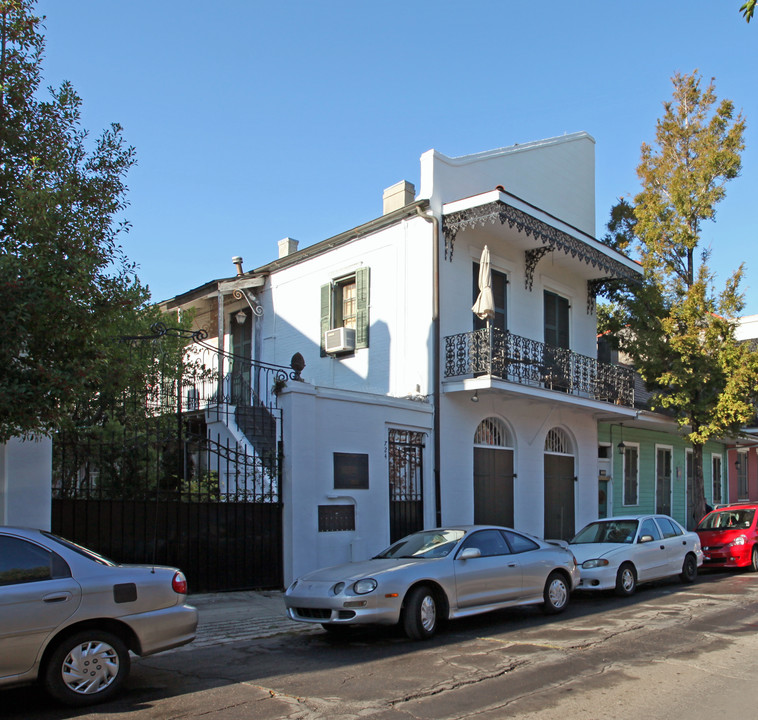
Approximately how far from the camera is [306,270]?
1848 cm

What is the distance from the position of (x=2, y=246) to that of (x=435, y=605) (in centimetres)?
621

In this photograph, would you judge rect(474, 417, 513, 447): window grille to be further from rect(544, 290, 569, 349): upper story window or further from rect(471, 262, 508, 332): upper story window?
rect(544, 290, 569, 349): upper story window

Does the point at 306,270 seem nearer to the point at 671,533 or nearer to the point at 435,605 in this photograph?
the point at 671,533

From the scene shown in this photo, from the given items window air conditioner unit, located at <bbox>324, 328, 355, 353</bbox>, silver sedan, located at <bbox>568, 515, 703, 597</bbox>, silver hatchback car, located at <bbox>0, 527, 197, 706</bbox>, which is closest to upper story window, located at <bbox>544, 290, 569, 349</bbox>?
window air conditioner unit, located at <bbox>324, 328, 355, 353</bbox>

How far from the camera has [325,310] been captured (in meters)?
17.6

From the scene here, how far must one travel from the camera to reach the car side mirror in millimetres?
9250

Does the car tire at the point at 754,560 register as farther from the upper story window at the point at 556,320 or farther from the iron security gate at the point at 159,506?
the iron security gate at the point at 159,506

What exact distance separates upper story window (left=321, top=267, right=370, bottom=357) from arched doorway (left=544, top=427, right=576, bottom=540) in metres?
5.35

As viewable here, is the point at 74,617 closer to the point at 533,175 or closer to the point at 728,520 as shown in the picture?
the point at 728,520

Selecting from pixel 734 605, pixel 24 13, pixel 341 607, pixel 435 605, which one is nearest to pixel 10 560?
pixel 341 607

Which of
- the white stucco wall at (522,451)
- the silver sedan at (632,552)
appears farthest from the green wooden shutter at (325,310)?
the silver sedan at (632,552)

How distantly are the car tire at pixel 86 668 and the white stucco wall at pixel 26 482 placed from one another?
3915 millimetres

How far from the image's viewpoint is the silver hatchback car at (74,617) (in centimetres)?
572

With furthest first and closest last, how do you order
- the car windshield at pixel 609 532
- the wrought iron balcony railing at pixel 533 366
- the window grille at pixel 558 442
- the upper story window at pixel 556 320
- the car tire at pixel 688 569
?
the upper story window at pixel 556 320, the window grille at pixel 558 442, the wrought iron balcony railing at pixel 533 366, the car tire at pixel 688 569, the car windshield at pixel 609 532
